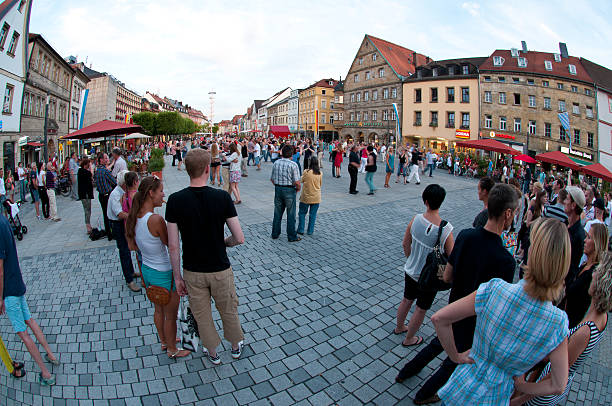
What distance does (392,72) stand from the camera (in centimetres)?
4691

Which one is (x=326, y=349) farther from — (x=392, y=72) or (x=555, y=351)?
(x=392, y=72)

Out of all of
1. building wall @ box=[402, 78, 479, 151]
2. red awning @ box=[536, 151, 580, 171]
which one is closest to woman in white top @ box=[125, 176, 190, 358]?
red awning @ box=[536, 151, 580, 171]

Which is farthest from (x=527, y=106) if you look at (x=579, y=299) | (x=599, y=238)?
(x=579, y=299)

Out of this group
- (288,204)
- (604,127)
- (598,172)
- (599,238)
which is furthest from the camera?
(604,127)

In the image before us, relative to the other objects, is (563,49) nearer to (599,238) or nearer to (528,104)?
(528,104)

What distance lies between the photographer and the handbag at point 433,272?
3244 millimetres

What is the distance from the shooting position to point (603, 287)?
2104 mm

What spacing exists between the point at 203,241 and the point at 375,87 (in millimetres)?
51517

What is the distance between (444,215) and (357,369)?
8364 mm

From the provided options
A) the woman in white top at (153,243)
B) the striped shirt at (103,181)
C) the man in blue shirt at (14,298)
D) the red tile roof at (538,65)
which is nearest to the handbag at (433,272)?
the woman in white top at (153,243)

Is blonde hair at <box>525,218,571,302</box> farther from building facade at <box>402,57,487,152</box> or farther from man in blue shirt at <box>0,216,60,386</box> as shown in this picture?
building facade at <box>402,57,487,152</box>

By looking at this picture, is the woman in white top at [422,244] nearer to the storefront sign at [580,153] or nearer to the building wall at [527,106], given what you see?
the building wall at [527,106]

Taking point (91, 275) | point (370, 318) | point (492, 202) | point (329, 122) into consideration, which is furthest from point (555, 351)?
point (329, 122)

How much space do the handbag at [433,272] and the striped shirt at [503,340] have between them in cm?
128
